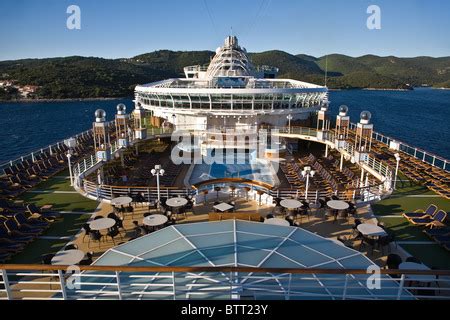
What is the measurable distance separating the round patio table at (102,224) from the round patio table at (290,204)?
6234 millimetres

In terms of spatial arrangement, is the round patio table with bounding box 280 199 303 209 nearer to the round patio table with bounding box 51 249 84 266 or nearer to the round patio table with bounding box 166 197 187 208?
the round patio table with bounding box 166 197 187 208

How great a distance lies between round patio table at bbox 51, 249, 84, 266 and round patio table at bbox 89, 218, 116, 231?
1624mm

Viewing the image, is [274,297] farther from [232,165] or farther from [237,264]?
[232,165]

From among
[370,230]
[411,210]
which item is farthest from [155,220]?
[411,210]

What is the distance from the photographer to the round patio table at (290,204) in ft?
40.1

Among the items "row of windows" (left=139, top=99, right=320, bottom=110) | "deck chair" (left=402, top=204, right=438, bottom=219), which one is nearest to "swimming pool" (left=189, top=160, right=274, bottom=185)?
"row of windows" (left=139, top=99, right=320, bottom=110)

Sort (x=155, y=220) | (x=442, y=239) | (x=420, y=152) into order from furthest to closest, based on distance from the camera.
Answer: (x=420, y=152), (x=155, y=220), (x=442, y=239)

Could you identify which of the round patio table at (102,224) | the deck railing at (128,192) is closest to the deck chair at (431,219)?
the deck railing at (128,192)

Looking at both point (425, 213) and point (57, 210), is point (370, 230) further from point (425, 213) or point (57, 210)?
point (57, 210)

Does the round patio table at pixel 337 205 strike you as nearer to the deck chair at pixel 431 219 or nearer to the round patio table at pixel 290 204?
the round patio table at pixel 290 204

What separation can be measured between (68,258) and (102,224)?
2191mm

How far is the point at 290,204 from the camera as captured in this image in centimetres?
1241
